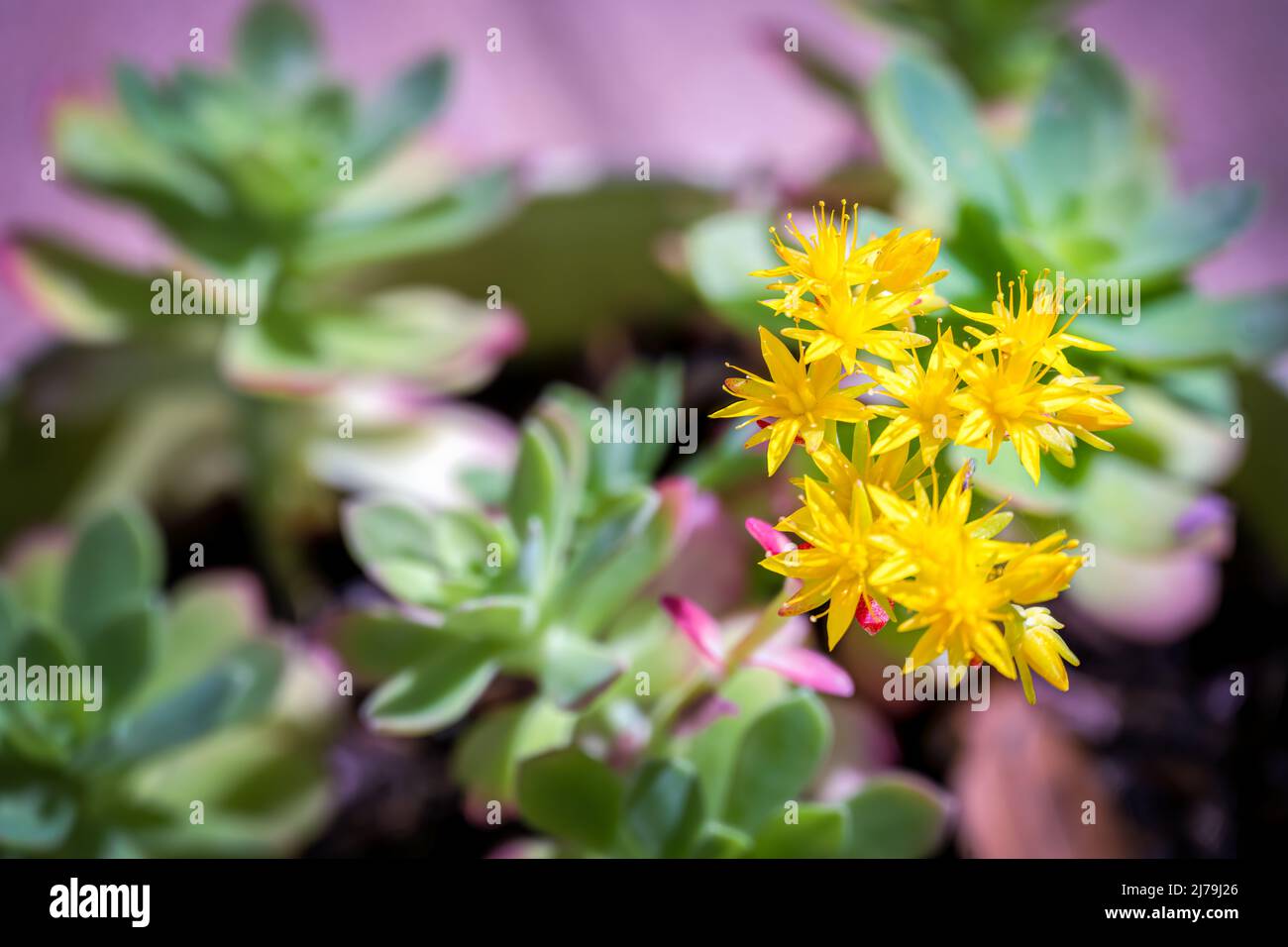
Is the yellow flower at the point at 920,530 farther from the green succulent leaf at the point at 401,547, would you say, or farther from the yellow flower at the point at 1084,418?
the green succulent leaf at the point at 401,547

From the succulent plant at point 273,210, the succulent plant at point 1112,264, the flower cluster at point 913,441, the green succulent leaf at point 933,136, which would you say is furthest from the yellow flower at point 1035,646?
the succulent plant at point 273,210

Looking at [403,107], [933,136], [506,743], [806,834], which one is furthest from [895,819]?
[403,107]

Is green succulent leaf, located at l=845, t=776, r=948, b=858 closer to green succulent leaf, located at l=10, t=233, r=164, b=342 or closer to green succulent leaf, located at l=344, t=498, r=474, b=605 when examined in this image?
green succulent leaf, located at l=344, t=498, r=474, b=605

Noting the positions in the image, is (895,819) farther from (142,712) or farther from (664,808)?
(142,712)

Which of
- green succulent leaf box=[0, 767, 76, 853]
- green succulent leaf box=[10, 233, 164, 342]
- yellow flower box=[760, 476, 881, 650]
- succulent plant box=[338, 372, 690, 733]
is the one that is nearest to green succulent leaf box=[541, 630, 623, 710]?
succulent plant box=[338, 372, 690, 733]
